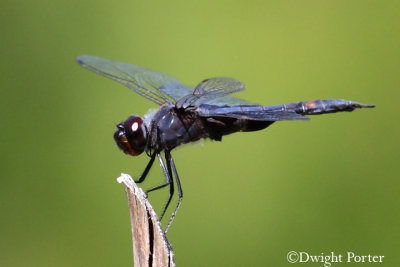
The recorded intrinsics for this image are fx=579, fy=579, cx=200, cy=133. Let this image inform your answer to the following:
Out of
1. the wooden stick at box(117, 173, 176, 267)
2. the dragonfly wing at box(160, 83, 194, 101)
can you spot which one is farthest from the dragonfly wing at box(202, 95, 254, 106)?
the wooden stick at box(117, 173, 176, 267)

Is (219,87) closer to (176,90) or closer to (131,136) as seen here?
(176,90)

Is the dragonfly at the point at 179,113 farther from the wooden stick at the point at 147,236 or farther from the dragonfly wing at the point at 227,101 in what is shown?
the wooden stick at the point at 147,236

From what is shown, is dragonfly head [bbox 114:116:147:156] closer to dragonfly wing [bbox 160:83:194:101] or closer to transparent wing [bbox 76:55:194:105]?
transparent wing [bbox 76:55:194:105]

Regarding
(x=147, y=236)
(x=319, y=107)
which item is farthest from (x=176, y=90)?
(x=147, y=236)

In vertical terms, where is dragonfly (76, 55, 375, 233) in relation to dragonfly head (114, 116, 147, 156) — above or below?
above

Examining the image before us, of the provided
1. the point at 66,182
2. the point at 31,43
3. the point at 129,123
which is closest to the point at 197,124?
the point at 129,123

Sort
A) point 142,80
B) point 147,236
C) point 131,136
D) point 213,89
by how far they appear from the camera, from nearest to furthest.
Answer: point 147,236
point 131,136
point 213,89
point 142,80
